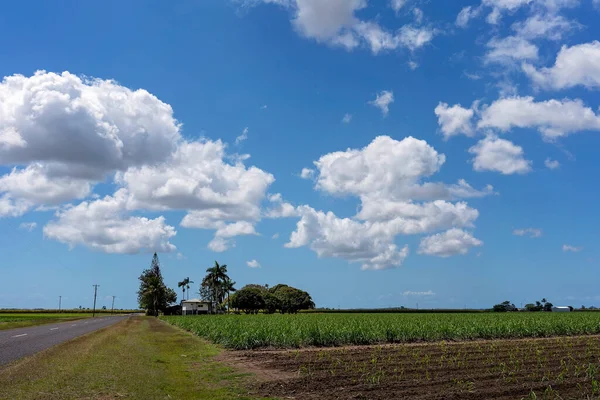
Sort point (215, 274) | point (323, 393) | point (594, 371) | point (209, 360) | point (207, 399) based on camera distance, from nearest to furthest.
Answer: point (207, 399) < point (323, 393) < point (594, 371) < point (209, 360) < point (215, 274)

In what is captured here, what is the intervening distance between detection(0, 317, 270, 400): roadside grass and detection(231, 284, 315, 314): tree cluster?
97.6 m

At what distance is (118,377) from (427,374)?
9.41m

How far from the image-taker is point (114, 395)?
11.6m

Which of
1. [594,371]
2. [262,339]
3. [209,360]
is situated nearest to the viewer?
[594,371]

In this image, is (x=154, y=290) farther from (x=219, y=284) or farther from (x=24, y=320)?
(x=24, y=320)

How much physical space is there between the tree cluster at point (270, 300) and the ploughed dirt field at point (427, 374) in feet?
321

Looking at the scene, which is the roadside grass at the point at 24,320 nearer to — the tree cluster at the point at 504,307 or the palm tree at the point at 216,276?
the palm tree at the point at 216,276

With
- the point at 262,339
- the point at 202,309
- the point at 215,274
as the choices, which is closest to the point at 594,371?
the point at 262,339

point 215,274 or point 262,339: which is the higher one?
point 215,274

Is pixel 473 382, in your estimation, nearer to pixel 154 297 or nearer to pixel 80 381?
pixel 80 381

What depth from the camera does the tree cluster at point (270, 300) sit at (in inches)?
4619

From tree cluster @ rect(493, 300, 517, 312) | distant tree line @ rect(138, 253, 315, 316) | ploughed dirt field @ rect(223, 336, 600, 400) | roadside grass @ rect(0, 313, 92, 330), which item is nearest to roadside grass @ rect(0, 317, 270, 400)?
ploughed dirt field @ rect(223, 336, 600, 400)

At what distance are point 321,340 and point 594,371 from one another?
13.8 meters

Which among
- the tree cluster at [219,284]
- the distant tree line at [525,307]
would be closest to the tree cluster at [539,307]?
the distant tree line at [525,307]
